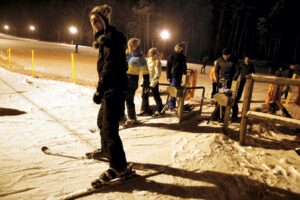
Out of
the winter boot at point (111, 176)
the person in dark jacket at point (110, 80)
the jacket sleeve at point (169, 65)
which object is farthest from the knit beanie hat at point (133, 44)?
the winter boot at point (111, 176)

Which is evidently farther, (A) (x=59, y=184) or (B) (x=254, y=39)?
(B) (x=254, y=39)

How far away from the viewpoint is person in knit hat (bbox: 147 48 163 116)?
7.51 metres

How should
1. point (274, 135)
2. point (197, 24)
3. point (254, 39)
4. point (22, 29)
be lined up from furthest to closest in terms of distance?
point (22, 29)
point (197, 24)
point (254, 39)
point (274, 135)

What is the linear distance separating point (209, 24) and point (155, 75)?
3723 cm

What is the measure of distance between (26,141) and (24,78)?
23.6ft

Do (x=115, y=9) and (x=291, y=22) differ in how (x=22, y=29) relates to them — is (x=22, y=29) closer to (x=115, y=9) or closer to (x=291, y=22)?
(x=115, y=9)

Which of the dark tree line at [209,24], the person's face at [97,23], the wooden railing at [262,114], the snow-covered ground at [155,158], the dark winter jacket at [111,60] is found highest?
the dark tree line at [209,24]

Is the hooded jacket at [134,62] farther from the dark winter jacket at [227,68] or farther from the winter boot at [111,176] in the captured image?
the winter boot at [111,176]

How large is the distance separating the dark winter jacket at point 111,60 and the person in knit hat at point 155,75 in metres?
3.72

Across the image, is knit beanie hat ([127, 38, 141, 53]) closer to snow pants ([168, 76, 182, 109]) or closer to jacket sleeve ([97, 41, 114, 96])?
snow pants ([168, 76, 182, 109])

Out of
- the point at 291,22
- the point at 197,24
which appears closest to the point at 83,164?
the point at 291,22

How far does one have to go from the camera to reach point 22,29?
9494 cm

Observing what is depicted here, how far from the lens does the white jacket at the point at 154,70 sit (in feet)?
24.6

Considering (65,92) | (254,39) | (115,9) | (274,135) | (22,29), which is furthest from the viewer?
(22,29)
